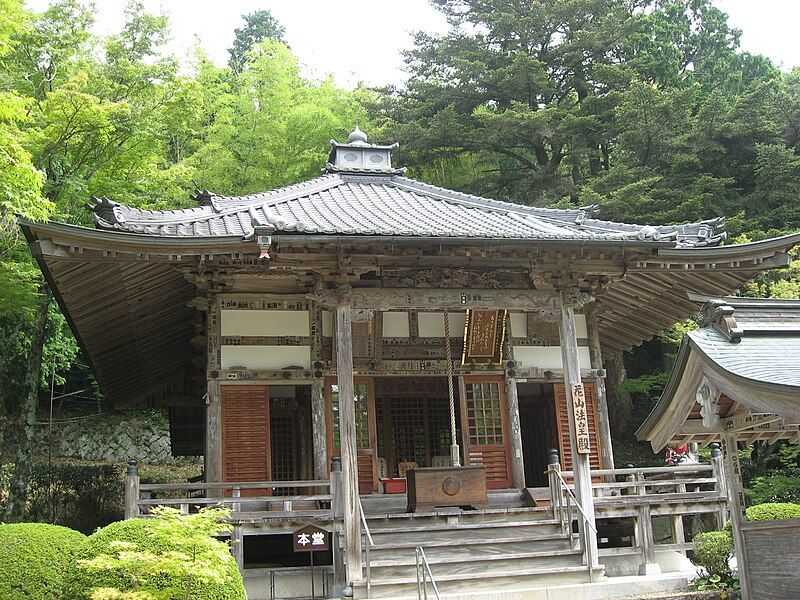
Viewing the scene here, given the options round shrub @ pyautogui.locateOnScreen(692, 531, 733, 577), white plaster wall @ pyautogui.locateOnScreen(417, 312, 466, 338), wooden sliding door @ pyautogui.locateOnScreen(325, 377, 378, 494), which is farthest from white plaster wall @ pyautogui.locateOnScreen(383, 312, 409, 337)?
round shrub @ pyautogui.locateOnScreen(692, 531, 733, 577)

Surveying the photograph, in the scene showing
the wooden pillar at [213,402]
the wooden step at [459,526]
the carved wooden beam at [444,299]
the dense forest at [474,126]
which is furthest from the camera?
the dense forest at [474,126]

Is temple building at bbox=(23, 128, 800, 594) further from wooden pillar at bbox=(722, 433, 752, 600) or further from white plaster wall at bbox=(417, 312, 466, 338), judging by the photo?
wooden pillar at bbox=(722, 433, 752, 600)

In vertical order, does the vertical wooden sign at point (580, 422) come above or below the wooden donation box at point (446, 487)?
above

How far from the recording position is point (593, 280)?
13.7m

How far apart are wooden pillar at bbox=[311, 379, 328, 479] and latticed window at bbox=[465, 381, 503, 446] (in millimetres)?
2760

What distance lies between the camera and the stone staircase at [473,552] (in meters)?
11.1

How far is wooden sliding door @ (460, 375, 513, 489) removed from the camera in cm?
1483

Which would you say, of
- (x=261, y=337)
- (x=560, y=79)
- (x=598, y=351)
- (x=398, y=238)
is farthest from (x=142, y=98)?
(x=560, y=79)

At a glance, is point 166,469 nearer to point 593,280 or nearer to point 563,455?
point 563,455

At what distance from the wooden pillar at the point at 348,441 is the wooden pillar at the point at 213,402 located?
8.33 feet

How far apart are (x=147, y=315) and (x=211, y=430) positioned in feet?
9.44

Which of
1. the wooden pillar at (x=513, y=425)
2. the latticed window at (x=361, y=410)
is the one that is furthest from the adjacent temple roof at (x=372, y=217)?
the latticed window at (x=361, y=410)

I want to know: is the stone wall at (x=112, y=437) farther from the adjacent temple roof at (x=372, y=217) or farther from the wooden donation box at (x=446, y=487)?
the wooden donation box at (x=446, y=487)

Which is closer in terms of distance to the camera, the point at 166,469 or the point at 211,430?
the point at 211,430
